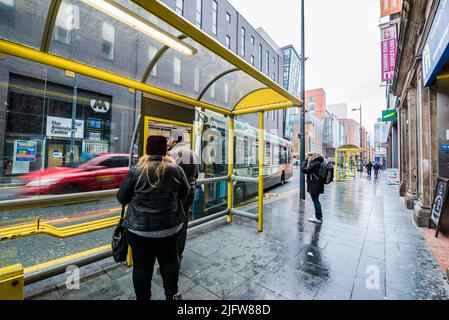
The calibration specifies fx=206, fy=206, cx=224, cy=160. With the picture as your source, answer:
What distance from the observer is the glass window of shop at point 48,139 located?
16.1ft

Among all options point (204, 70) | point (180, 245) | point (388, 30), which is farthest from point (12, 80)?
point (388, 30)

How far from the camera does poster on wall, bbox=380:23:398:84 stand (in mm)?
9219

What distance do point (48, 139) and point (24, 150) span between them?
2.83 ft

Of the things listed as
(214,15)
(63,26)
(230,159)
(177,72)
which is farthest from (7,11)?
(214,15)

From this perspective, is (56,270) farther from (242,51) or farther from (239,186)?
(242,51)

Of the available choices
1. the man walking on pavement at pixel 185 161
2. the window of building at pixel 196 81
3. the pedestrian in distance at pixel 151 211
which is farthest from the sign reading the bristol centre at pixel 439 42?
the pedestrian in distance at pixel 151 211

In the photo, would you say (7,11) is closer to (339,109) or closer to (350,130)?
(339,109)

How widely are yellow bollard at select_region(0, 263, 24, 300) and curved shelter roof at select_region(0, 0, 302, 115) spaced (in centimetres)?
215

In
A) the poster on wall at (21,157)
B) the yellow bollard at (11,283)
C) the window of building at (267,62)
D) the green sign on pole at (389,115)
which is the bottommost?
the yellow bollard at (11,283)

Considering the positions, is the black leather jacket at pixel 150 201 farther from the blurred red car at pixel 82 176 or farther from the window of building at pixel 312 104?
the window of building at pixel 312 104

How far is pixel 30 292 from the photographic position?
243 cm

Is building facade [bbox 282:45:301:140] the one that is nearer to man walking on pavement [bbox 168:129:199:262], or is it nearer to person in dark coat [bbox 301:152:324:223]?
person in dark coat [bbox 301:152:324:223]

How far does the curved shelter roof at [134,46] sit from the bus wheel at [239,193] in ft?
11.6

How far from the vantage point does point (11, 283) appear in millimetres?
1536
